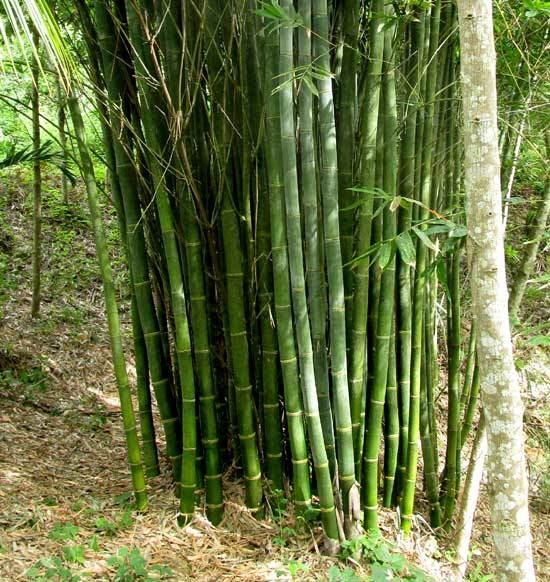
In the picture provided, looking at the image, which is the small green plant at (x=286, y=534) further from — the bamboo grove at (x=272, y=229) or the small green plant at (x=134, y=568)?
the small green plant at (x=134, y=568)

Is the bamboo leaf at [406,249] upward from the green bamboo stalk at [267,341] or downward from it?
upward

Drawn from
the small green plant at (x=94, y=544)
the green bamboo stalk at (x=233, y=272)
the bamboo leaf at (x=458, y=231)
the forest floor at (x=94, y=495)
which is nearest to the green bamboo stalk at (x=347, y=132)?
the green bamboo stalk at (x=233, y=272)

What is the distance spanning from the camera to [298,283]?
2.13 metres

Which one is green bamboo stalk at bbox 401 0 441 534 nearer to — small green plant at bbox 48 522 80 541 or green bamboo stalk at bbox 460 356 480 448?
green bamboo stalk at bbox 460 356 480 448

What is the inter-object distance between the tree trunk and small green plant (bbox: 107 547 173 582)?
1.07m

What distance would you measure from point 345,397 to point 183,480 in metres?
0.69

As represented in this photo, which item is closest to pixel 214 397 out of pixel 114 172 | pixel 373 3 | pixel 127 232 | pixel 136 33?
pixel 127 232

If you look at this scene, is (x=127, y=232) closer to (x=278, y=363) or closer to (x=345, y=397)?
(x=278, y=363)

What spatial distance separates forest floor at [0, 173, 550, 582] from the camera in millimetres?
2119

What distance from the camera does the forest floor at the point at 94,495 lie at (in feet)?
6.95

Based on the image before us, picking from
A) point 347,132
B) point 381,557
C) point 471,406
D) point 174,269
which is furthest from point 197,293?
point 471,406

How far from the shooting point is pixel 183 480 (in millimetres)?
2309

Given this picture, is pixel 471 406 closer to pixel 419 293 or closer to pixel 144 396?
pixel 419 293

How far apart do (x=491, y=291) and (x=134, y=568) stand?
1.41 metres
